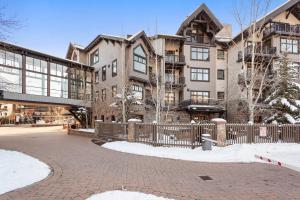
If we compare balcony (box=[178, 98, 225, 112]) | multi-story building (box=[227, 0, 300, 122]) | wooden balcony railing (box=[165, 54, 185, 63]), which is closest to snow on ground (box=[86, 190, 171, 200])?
multi-story building (box=[227, 0, 300, 122])

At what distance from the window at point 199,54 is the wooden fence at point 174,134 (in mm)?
20785

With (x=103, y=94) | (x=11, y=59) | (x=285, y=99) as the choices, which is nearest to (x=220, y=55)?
(x=103, y=94)

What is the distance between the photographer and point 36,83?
28.0 metres

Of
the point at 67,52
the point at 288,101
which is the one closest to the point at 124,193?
the point at 288,101

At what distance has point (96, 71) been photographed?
3403cm

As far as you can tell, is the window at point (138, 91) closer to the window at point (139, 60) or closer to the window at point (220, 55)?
the window at point (139, 60)

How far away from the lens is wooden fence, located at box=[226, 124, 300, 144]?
15461 millimetres

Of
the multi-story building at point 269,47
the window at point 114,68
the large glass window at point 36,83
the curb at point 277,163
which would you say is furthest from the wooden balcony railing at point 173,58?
the curb at point 277,163

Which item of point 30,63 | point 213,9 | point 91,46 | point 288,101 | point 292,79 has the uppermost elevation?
point 213,9

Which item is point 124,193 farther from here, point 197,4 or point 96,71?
point 197,4

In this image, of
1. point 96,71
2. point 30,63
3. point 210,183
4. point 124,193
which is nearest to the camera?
point 124,193

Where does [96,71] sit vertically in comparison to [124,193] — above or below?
above

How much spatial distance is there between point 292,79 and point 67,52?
3105cm

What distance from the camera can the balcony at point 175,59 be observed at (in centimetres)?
3420
